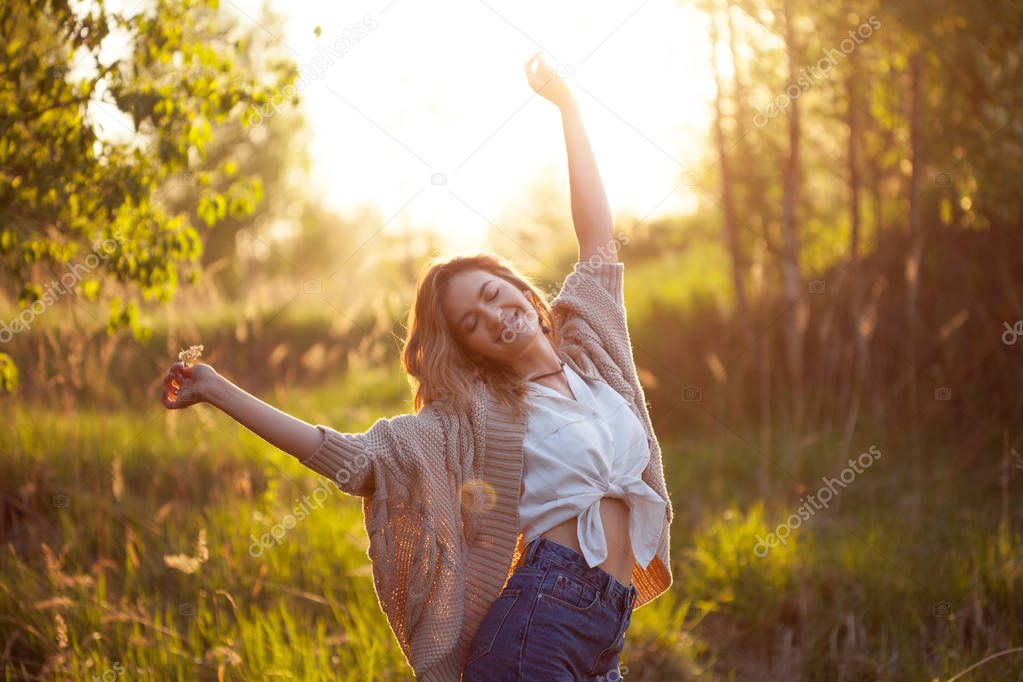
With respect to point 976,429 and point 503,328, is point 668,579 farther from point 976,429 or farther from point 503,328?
point 976,429

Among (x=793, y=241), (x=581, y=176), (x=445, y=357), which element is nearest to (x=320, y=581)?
(x=445, y=357)

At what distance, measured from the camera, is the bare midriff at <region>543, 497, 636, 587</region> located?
7.45ft

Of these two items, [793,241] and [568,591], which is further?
[793,241]

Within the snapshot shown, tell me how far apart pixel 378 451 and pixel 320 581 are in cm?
191

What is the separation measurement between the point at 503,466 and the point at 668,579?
0.64m

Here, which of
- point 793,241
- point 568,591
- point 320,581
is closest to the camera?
point 568,591

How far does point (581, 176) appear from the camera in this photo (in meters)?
2.68

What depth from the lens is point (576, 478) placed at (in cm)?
227

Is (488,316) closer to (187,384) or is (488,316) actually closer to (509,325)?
(509,325)

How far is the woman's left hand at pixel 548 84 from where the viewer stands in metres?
2.69

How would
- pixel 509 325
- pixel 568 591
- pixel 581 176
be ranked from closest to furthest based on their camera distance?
1. pixel 568 591
2. pixel 509 325
3. pixel 581 176

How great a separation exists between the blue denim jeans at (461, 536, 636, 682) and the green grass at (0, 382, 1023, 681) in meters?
0.95

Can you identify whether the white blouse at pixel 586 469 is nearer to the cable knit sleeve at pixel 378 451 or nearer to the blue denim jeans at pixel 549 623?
the blue denim jeans at pixel 549 623

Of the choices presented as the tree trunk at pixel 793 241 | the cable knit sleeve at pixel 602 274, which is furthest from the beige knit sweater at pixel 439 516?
the tree trunk at pixel 793 241
